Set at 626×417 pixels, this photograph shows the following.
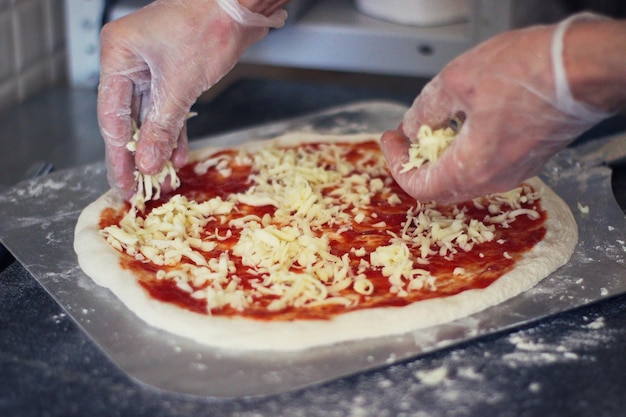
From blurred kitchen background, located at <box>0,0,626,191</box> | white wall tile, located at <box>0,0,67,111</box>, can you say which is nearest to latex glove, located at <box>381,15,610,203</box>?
blurred kitchen background, located at <box>0,0,626,191</box>

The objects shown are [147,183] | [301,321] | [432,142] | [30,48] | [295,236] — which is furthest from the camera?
[30,48]

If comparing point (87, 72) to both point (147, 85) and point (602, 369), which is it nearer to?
point (147, 85)

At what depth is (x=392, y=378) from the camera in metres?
1.36

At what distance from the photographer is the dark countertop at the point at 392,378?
1.29 metres

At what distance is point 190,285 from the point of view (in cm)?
156

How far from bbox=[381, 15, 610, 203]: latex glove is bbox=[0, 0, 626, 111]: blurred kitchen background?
1.12 m

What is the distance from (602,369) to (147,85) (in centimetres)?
108

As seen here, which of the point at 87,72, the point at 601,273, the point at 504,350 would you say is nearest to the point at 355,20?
the point at 87,72

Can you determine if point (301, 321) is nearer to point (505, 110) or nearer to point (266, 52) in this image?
point (505, 110)

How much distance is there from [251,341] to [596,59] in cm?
72

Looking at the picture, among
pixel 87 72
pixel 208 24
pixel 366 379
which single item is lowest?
pixel 87 72

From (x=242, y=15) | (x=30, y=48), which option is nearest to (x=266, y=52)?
(x=30, y=48)

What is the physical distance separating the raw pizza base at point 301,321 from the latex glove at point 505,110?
7.9 inches

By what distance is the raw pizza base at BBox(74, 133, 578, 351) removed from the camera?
1.40 meters
